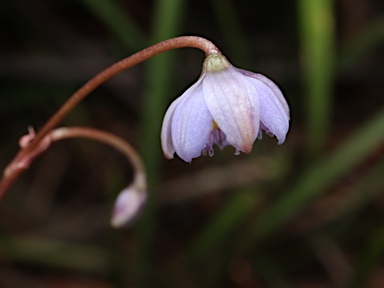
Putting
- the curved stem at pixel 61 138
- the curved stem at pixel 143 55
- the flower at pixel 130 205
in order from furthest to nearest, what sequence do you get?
1. the flower at pixel 130 205
2. the curved stem at pixel 61 138
3. the curved stem at pixel 143 55

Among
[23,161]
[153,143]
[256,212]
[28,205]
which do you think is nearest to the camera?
[23,161]

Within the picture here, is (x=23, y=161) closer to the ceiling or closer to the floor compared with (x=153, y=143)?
closer to the floor

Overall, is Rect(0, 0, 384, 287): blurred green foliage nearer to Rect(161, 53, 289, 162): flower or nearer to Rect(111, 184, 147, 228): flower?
Rect(111, 184, 147, 228): flower

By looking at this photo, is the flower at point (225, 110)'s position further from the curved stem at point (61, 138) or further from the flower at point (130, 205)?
the flower at point (130, 205)

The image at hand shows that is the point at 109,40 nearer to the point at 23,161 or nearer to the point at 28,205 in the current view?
the point at 28,205

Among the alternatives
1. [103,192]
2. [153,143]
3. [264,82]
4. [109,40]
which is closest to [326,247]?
[153,143]

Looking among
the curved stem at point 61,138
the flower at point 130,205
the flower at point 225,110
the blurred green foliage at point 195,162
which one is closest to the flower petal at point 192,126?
the flower at point 225,110

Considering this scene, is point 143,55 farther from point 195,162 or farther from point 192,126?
point 195,162
